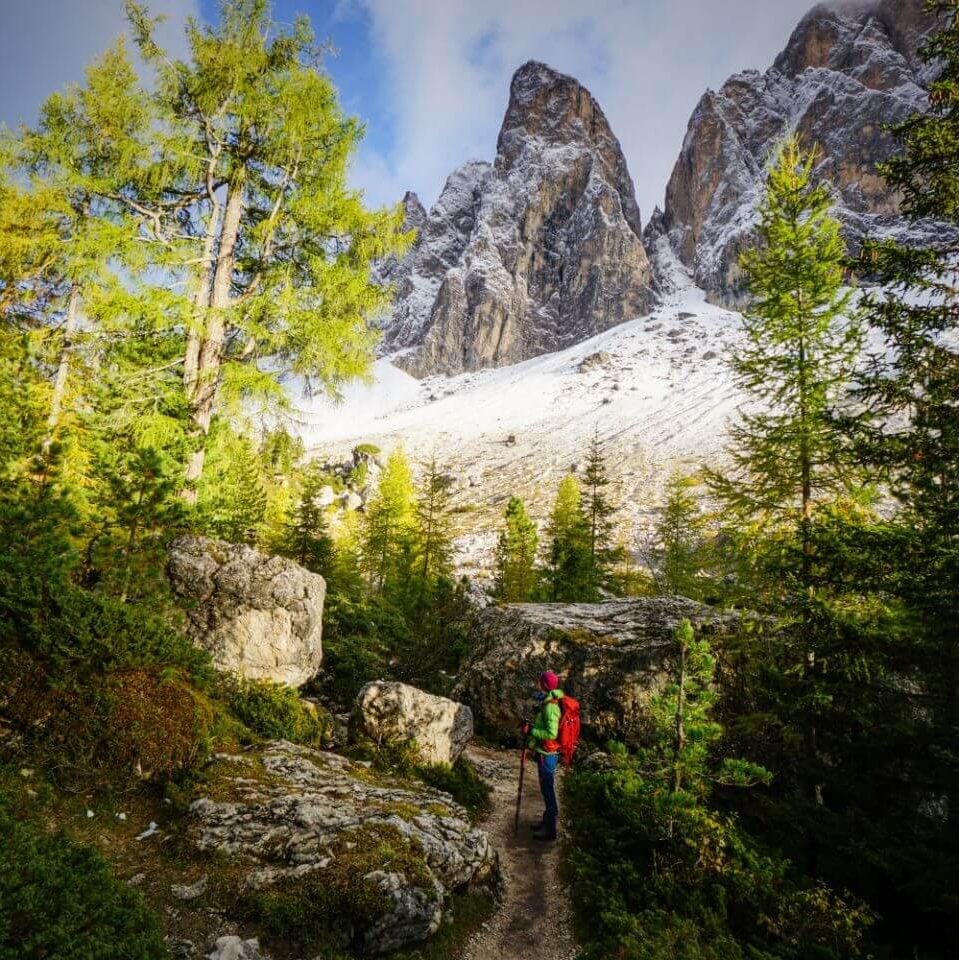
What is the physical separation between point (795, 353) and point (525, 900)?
10023 mm

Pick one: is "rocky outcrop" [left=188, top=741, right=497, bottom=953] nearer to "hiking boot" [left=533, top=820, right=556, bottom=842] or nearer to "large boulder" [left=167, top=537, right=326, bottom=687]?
"hiking boot" [left=533, top=820, right=556, bottom=842]

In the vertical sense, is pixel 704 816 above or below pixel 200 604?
below

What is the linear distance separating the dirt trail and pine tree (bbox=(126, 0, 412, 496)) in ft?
25.0

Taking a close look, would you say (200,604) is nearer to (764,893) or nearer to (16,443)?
(16,443)

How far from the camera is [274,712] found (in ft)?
24.7

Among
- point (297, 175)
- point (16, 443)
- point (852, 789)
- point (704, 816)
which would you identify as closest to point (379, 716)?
point (704, 816)

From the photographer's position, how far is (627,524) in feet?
219

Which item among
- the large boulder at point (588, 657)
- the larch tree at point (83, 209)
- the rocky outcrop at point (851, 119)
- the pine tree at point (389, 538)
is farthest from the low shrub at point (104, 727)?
the rocky outcrop at point (851, 119)

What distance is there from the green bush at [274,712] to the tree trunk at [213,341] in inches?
131

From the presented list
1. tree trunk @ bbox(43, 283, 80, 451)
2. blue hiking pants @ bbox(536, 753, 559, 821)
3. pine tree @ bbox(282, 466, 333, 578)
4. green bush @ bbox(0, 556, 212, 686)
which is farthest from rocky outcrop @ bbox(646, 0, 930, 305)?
green bush @ bbox(0, 556, 212, 686)

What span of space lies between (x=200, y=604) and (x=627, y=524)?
6347cm

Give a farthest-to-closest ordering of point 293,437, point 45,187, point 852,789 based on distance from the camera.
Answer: point 45,187 < point 293,437 < point 852,789

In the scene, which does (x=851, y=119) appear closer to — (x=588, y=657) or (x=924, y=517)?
(x=924, y=517)

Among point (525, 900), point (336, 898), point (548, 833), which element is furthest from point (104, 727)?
point (548, 833)
